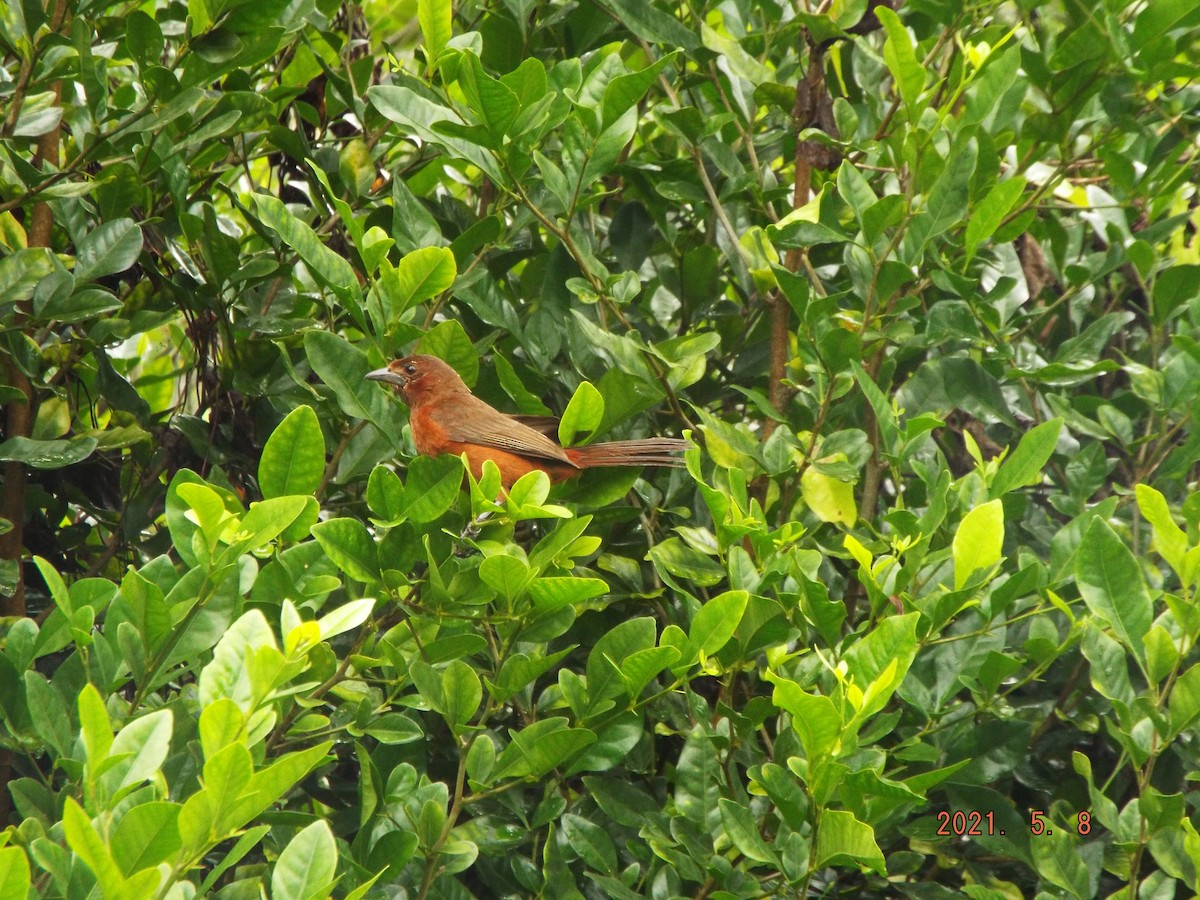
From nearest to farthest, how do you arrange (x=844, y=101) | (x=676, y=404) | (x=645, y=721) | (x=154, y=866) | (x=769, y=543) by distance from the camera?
(x=154, y=866), (x=769, y=543), (x=645, y=721), (x=676, y=404), (x=844, y=101)

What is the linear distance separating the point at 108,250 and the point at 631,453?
1249mm

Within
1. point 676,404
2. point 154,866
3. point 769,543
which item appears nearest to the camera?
point 154,866

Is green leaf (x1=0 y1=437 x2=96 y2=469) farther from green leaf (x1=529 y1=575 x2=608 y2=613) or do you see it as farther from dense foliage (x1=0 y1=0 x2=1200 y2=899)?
green leaf (x1=529 y1=575 x2=608 y2=613)

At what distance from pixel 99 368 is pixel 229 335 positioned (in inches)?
13.1

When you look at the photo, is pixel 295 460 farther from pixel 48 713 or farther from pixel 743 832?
pixel 743 832

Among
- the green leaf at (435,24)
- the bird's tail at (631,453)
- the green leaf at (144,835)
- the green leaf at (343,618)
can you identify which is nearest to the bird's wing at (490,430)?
the bird's tail at (631,453)

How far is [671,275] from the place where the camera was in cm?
325

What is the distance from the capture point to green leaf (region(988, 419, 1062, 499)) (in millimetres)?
2484

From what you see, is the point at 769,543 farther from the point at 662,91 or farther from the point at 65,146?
the point at 65,146

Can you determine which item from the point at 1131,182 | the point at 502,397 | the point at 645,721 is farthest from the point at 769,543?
the point at 1131,182

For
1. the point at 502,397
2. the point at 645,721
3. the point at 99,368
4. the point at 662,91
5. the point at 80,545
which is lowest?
the point at 645,721

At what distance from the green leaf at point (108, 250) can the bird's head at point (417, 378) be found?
73 centimetres

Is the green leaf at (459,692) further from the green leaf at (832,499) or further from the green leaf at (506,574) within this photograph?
the green leaf at (832,499)

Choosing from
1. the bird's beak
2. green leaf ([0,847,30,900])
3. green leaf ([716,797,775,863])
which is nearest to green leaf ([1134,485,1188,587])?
green leaf ([716,797,775,863])
